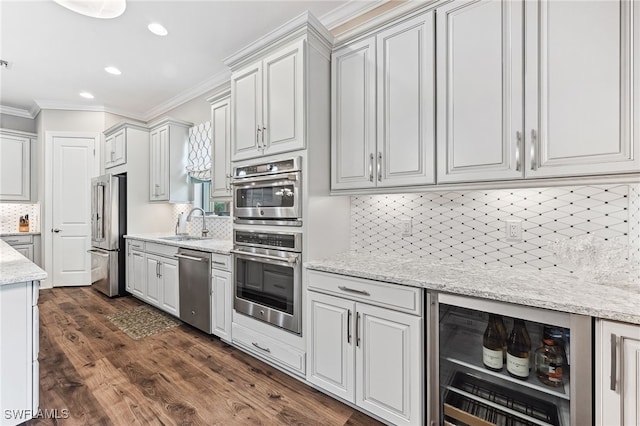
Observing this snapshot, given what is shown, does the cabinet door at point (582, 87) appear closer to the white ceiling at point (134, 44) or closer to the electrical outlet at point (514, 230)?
the electrical outlet at point (514, 230)

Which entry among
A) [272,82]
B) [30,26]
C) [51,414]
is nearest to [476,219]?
[272,82]

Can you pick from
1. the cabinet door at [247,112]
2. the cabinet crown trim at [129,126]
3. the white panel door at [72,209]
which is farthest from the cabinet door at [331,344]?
the white panel door at [72,209]

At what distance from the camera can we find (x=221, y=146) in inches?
124

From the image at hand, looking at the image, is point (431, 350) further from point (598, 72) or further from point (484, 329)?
point (598, 72)

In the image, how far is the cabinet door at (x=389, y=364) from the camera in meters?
1.52

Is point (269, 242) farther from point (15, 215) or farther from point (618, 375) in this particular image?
point (15, 215)

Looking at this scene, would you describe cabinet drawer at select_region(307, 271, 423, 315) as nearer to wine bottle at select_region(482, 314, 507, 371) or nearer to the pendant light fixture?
wine bottle at select_region(482, 314, 507, 371)

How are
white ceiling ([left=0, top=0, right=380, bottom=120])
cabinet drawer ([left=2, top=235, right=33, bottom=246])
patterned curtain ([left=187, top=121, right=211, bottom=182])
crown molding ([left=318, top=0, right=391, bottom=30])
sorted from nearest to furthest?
1. crown molding ([left=318, top=0, right=391, bottom=30])
2. white ceiling ([left=0, top=0, right=380, bottom=120])
3. patterned curtain ([left=187, top=121, right=211, bottom=182])
4. cabinet drawer ([left=2, top=235, right=33, bottom=246])

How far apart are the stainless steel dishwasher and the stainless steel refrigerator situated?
168 cm

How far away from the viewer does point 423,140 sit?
1.83 meters

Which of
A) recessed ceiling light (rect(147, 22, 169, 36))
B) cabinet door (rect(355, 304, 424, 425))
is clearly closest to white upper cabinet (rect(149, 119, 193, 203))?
recessed ceiling light (rect(147, 22, 169, 36))

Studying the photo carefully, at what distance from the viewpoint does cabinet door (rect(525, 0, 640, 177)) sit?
1.29 meters

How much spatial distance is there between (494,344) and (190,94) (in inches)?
176

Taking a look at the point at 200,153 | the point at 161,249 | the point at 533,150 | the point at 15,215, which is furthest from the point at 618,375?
the point at 15,215
